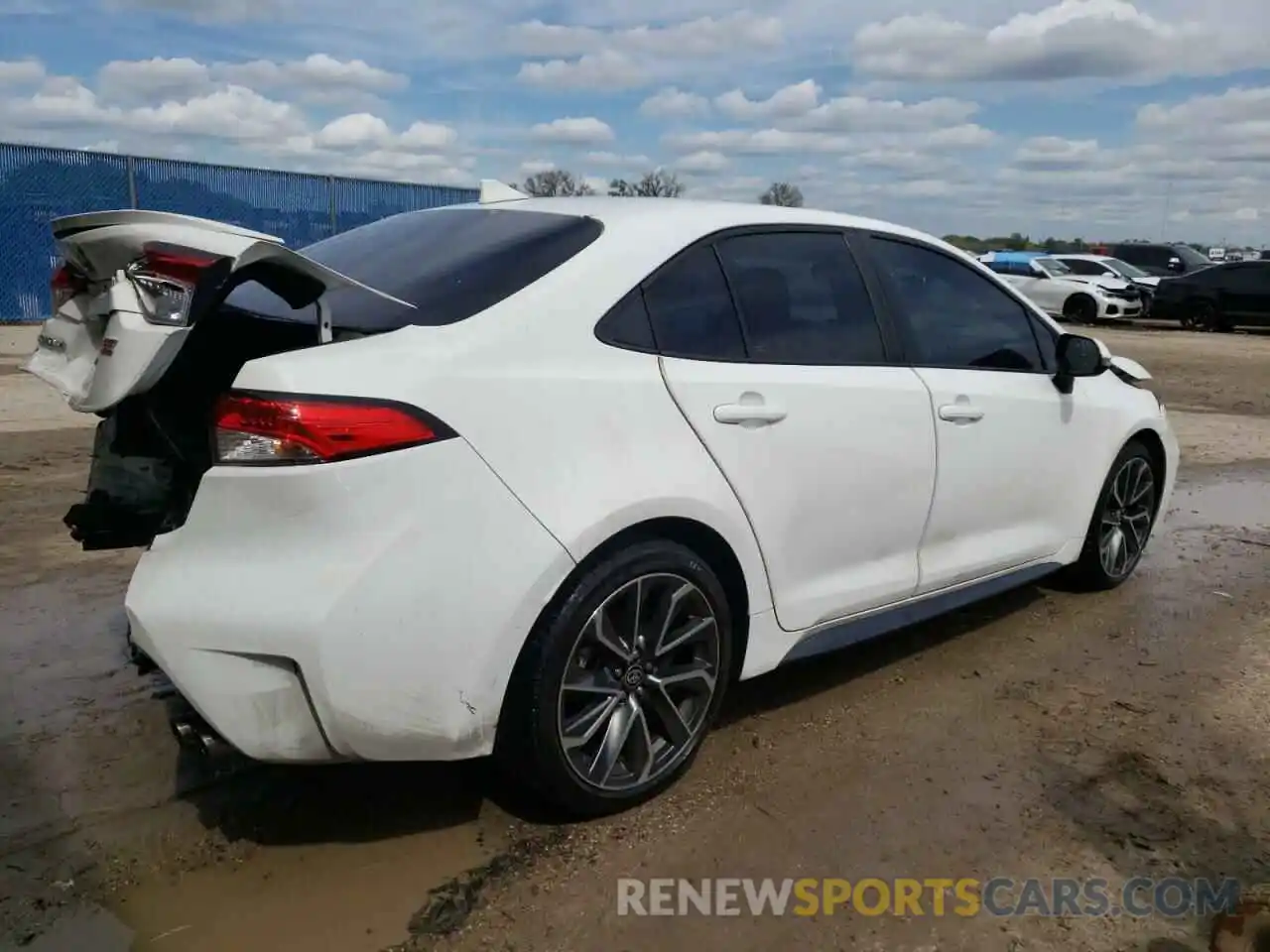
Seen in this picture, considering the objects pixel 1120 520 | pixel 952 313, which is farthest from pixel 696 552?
pixel 1120 520

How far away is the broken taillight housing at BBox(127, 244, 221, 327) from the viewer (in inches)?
101

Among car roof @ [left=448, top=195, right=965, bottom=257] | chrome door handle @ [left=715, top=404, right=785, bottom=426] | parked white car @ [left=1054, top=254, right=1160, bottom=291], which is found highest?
car roof @ [left=448, top=195, right=965, bottom=257]

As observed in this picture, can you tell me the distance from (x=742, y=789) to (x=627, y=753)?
1.34 ft

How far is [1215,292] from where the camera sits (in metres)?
23.7

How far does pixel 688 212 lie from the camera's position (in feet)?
11.2

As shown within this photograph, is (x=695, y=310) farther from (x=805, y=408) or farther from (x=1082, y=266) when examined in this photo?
(x=1082, y=266)

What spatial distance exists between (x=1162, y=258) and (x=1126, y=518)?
27.8m

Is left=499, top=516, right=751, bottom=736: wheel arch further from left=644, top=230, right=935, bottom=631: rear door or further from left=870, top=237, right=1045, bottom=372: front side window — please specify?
left=870, top=237, right=1045, bottom=372: front side window

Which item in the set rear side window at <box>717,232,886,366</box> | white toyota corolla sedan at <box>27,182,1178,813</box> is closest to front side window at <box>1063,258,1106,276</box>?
white toyota corolla sedan at <box>27,182,1178,813</box>

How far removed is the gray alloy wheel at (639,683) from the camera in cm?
287

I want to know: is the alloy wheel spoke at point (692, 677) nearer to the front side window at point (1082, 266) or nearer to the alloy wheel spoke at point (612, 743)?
the alloy wheel spoke at point (612, 743)

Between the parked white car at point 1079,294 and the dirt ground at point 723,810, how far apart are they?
21.7m

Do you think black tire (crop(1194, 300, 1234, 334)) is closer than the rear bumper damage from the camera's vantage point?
No

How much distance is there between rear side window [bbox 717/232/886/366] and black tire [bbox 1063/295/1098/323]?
23106 mm
